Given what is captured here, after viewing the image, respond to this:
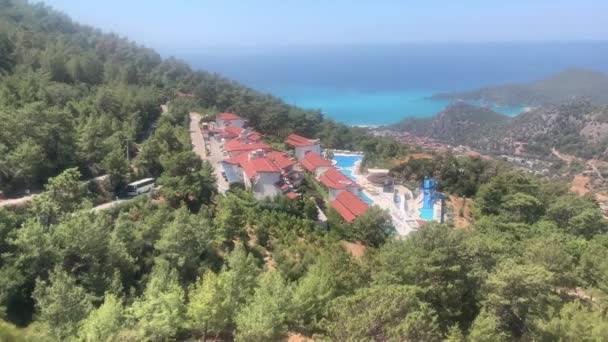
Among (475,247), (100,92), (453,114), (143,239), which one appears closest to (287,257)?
(143,239)

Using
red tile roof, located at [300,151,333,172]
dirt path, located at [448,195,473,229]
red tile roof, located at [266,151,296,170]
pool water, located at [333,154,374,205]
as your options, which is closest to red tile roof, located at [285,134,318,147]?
red tile roof, located at [300,151,333,172]

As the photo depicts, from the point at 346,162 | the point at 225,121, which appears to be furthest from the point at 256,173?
the point at 346,162

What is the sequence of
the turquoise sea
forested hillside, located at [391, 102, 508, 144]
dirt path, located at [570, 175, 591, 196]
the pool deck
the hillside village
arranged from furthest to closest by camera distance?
1. the turquoise sea
2. forested hillside, located at [391, 102, 508, 144]
3. dirt path, located at [570, 175, 591, 196]
4. the pool deck
5. the hillside village

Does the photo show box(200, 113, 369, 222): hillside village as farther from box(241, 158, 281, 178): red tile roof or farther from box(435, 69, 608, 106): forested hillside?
box(435, 69, 608, 106): forested hillside

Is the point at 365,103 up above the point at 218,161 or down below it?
below

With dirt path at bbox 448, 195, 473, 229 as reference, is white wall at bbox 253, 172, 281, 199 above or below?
above

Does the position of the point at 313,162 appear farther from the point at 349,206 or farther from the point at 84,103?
the point at 84,103
